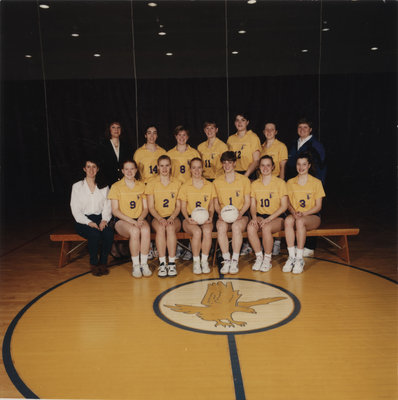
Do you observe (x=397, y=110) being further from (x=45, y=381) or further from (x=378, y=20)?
(x=45, y=381)

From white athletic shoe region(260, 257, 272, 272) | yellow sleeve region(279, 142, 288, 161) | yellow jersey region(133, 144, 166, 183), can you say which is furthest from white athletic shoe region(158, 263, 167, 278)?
yellow sleeve region(279, 142, 288, 161)

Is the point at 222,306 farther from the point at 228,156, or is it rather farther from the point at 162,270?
the point at 228,156

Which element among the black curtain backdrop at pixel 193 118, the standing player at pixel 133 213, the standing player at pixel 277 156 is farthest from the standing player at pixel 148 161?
the black curtain backdrop at pixel 193 118

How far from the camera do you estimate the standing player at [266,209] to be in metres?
3.36

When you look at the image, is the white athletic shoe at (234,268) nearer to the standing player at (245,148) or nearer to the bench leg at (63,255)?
the standing player at (245,148)

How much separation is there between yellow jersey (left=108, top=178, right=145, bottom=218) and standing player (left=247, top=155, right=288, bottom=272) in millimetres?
1078

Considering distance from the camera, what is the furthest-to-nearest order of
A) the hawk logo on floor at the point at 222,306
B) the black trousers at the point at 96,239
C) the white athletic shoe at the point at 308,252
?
the white athletic shoe at the point at 308,252 < the black trousers at the point at 96,239 < the hawk logo on floor at the point at 222,306

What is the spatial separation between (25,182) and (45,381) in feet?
24.0

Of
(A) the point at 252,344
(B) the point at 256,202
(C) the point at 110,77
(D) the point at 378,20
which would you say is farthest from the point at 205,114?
(A) the point at 252,344

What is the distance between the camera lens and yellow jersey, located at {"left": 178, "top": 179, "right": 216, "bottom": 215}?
3.47m

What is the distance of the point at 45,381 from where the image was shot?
72.3 inches

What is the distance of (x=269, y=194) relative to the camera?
3469mm

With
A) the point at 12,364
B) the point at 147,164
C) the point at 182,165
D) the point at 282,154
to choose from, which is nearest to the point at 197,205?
the point at 182,165

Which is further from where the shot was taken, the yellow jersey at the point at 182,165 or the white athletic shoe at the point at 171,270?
the yellow jersey at the point at 182,165
